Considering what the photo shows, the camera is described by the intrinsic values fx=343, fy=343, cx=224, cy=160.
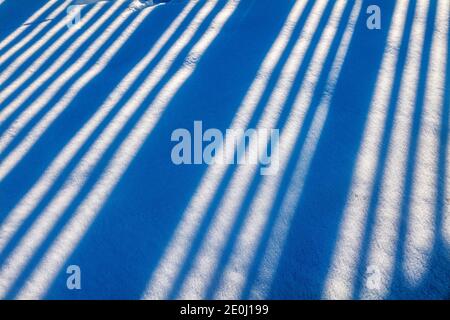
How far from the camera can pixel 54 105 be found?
3.17 metres

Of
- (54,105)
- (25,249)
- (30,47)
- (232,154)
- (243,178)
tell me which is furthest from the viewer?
(30,47)

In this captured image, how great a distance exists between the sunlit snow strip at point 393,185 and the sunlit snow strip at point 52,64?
3211mm

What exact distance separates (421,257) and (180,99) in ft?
7.24

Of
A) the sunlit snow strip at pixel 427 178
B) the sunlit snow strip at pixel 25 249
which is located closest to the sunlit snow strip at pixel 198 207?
the sunlit snow strip at pixel 25 249

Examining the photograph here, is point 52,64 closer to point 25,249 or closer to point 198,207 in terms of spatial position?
point 25,249

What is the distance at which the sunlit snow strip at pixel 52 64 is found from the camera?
3.25 meters

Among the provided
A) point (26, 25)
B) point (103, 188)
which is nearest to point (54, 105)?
point (103, 188)

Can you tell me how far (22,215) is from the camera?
244cm

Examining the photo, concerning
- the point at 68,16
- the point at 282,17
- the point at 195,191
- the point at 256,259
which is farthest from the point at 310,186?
the point at 68,16

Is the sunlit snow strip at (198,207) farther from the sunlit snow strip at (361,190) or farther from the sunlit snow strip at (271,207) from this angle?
the sunlit snow strip at (361,190)

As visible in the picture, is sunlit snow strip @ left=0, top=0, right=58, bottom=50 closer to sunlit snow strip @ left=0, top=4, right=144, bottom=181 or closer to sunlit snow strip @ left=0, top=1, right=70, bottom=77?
sunlit snow strip @ left=0, top=1, right=70, bottom=77

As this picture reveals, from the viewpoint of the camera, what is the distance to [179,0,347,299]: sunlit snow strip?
2.08 metres

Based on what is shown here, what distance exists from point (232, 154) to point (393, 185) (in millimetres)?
1151
